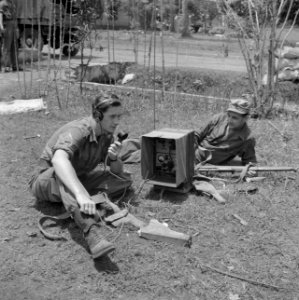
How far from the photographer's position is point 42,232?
3375mm

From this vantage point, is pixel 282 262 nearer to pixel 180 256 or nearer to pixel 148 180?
pixel 180 256

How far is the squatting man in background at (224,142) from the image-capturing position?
4.69m

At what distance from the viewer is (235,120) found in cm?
453

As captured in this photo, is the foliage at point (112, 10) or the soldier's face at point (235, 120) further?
the foliage at point (112, 10)

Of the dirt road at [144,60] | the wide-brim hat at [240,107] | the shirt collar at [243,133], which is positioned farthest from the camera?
the dirt road at [144,60]

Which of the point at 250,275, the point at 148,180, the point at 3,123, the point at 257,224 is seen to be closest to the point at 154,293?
the point at 250,275

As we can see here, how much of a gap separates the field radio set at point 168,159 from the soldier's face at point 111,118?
1.87ft

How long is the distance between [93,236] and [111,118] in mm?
834

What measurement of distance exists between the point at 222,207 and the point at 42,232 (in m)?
1.37

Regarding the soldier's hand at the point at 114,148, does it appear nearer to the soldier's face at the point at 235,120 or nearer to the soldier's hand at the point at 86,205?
the soldier's hand at the point at 86,205

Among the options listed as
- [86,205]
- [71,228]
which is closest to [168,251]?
[86,205]

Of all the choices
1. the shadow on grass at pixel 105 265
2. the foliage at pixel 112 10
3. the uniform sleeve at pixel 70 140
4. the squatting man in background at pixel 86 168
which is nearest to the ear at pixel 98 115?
the squatting man in background at pixel 86 168

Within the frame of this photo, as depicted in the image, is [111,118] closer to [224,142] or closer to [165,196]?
[165,196]

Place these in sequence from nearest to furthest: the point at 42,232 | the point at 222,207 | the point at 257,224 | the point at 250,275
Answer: the point at 250,275 → the point at 42,232 → the point at 257,224 → the point at 222,207
